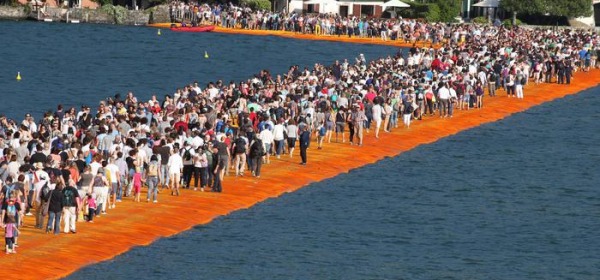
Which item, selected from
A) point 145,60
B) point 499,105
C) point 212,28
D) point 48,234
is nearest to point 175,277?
point 48,234

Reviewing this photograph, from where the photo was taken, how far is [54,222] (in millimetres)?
46188

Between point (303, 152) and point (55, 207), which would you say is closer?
point (55, 207)

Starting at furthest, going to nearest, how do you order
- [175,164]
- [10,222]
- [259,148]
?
[259,148]
[175,164]
[10,222]

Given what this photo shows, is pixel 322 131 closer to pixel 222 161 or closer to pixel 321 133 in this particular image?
pixel 321 133

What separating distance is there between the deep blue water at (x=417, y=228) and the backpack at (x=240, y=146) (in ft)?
7.31

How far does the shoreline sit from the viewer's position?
145 feet

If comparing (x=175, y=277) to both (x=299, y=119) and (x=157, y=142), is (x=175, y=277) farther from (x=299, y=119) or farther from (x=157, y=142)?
(x=299, y=119)

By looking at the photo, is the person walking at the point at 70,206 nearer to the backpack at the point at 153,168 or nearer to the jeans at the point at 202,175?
the backpack at the point at 153,168

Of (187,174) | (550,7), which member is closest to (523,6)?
(550,7)

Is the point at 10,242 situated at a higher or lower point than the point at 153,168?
lower

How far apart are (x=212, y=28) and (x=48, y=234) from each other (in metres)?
84.8

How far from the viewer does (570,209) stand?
190 ft

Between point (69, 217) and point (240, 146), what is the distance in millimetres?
10790

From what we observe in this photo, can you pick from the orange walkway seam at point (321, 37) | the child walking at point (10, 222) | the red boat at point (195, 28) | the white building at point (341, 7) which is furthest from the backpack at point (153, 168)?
the white building at point (341, 7)
